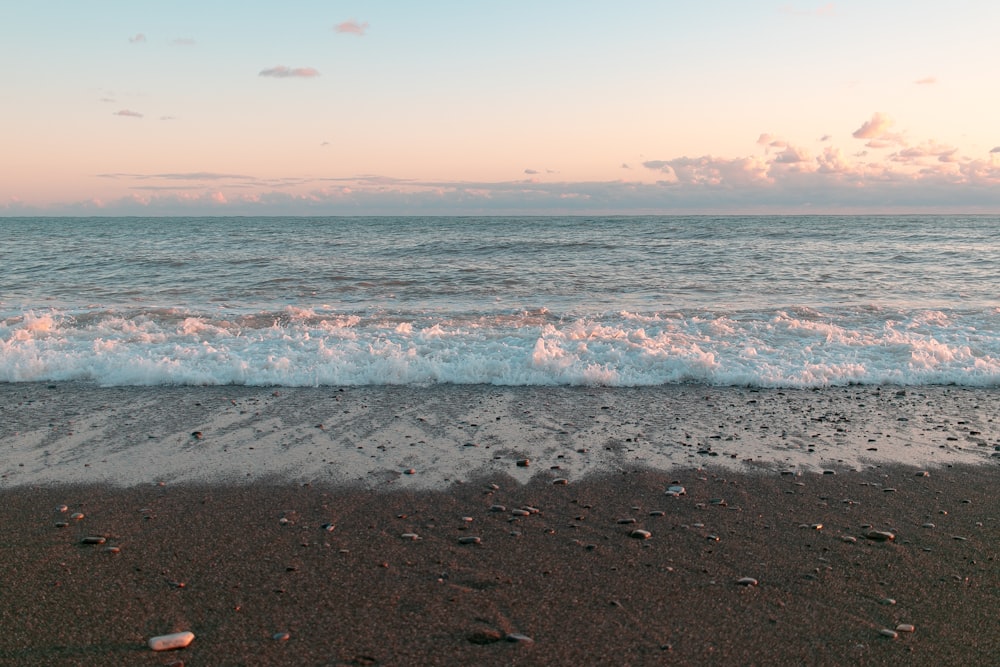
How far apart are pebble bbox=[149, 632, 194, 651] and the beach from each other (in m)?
0.04

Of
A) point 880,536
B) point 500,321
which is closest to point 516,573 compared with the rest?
point 880,536

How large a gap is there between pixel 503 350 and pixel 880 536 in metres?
5.53

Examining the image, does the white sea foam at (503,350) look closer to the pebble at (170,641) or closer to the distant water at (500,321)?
the distant water at (500,321)

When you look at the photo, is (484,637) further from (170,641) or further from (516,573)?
(170,641)

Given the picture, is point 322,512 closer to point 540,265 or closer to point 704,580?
point 704,580

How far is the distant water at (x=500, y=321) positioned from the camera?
8.12m

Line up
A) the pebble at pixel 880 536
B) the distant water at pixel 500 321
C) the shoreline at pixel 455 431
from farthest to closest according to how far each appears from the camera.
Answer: the distant water at pixel 500 321 < the shoreline at pixel 455 431 < the pebble at pixel 880 536

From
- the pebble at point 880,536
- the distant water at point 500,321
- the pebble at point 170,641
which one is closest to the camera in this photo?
the pebble at point 170,641

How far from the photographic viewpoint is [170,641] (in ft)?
10.3

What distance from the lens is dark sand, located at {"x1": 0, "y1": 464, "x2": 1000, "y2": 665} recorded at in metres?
3.17

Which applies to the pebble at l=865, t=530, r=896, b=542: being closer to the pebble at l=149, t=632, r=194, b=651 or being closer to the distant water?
the distant water

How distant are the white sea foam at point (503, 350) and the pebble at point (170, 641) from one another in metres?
4.82

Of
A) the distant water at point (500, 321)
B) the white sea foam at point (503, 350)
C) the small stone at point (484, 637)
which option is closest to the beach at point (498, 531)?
the small stone at point (484, 637)

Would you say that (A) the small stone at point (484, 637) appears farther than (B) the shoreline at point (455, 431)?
No
